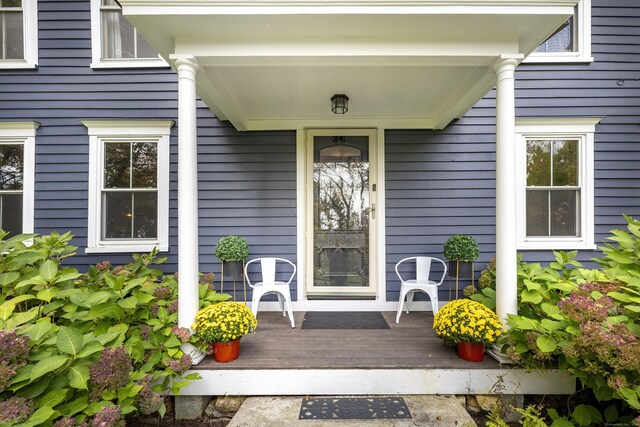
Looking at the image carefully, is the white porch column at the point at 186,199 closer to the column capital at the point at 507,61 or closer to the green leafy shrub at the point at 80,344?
the green leafy shrub at the point at 80,344

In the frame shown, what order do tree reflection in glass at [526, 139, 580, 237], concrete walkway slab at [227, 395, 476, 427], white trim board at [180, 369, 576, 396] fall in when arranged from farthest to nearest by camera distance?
tree reflection in glass at [526, 139, 580, 237], white trim board at [180, 369, 576, 396], concrete walkway slab at [227, 395, 476, 427]

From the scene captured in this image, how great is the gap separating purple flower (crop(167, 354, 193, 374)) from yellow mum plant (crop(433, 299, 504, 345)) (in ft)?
5.63

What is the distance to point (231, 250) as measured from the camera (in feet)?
10.6

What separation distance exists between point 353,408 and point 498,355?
3.51 ft

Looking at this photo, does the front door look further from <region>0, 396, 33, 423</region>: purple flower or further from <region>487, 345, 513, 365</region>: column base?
<region>0, 396, 33, 423</region>: purple flower

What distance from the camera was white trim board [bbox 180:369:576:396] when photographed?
2139 millimetres

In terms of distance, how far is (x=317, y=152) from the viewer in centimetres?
372

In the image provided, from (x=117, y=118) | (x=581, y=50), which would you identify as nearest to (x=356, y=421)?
(x=117, y=118)

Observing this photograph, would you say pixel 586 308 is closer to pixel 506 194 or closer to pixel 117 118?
pixel 506 194

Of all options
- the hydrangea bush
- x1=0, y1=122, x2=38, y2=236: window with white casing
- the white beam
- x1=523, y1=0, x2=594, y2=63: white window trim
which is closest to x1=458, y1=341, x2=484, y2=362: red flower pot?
the hydrangea bush

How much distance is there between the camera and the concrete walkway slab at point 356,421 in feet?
6.15

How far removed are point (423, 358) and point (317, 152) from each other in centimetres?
239

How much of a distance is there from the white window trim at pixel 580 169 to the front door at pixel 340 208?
5.45 ft

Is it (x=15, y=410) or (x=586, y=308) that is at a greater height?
(x=586, y=308)
